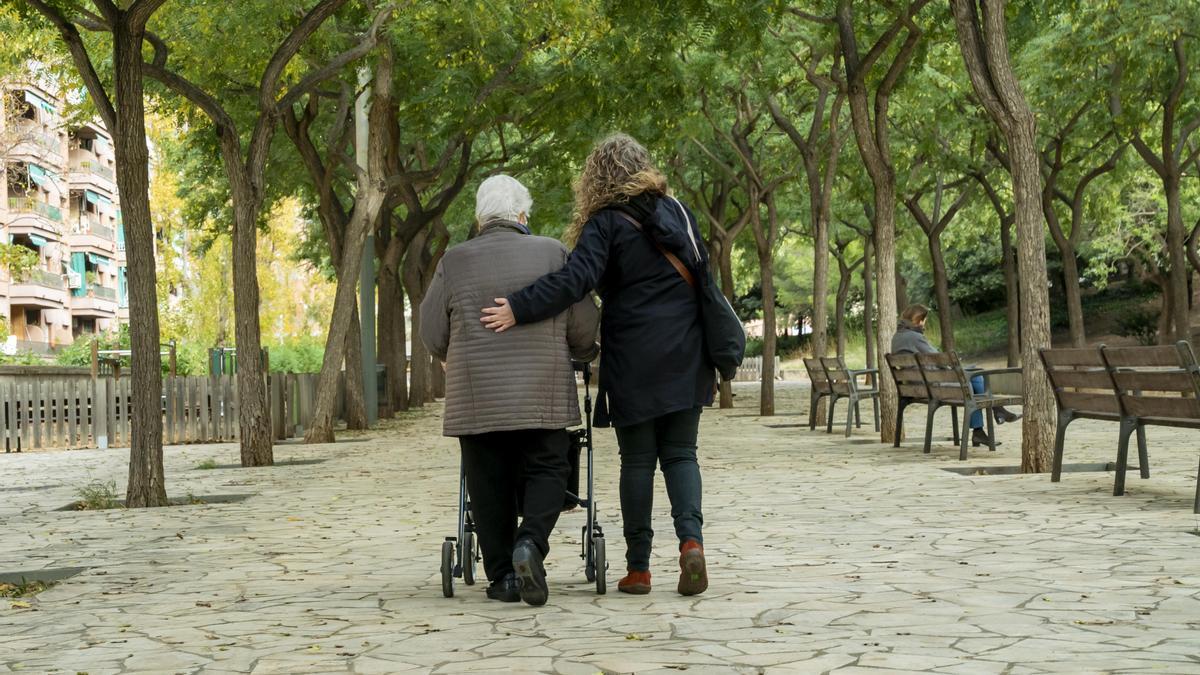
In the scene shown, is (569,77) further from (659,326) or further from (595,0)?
(659,326)

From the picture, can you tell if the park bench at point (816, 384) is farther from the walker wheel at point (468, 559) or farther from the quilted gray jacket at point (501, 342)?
the quilted gray jacket at point (501, 342)

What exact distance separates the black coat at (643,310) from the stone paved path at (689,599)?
856mm

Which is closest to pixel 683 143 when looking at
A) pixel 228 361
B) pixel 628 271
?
pixel 228 361

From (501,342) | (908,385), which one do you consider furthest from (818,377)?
(501,342)

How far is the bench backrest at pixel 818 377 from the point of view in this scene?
21.4 meters

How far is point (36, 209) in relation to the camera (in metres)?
61.2

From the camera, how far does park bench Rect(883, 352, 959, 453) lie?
52.2 ft

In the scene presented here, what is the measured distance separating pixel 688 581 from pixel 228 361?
3014 centimetres

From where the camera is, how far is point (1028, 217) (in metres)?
12.9

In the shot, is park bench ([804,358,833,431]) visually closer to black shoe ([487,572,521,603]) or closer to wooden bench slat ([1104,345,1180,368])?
wooden bench slat ([1104,345,1180,368])

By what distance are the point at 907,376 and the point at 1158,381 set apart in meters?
6.26

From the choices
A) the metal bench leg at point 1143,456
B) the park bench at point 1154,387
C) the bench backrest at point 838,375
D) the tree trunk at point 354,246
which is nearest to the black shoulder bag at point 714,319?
the park bench at point 1154,387

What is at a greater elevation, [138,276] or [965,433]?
[138,276]

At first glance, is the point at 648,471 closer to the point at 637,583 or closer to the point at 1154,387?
the point at 637,583
